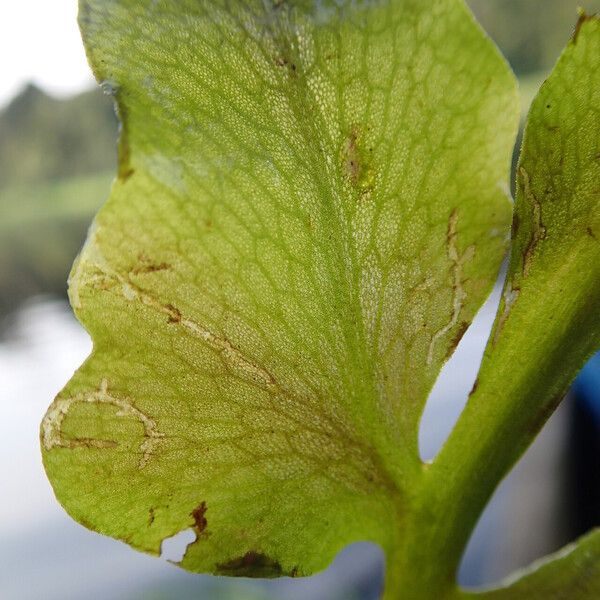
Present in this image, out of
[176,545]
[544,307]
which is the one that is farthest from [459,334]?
[176,545]

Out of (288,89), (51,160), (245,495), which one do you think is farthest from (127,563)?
(51,160)

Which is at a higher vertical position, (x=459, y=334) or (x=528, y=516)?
(x=459, y=334)

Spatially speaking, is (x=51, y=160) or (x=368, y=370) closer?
(x=368, y=370)

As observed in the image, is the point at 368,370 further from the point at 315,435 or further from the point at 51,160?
the point at 51,160

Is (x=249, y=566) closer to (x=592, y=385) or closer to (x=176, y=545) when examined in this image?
(x=176, y=545)

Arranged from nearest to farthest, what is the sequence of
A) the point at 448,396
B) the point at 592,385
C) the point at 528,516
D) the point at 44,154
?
the point at 592,385 < the point at 528,516 < the point at 448,396 < the point at 44,154

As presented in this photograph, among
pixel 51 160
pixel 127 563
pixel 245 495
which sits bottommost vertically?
pixel 127 563

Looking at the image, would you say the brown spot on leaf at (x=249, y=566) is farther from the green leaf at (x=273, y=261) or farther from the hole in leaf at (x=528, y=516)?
the hole in leaf at (x=528, y=516)
